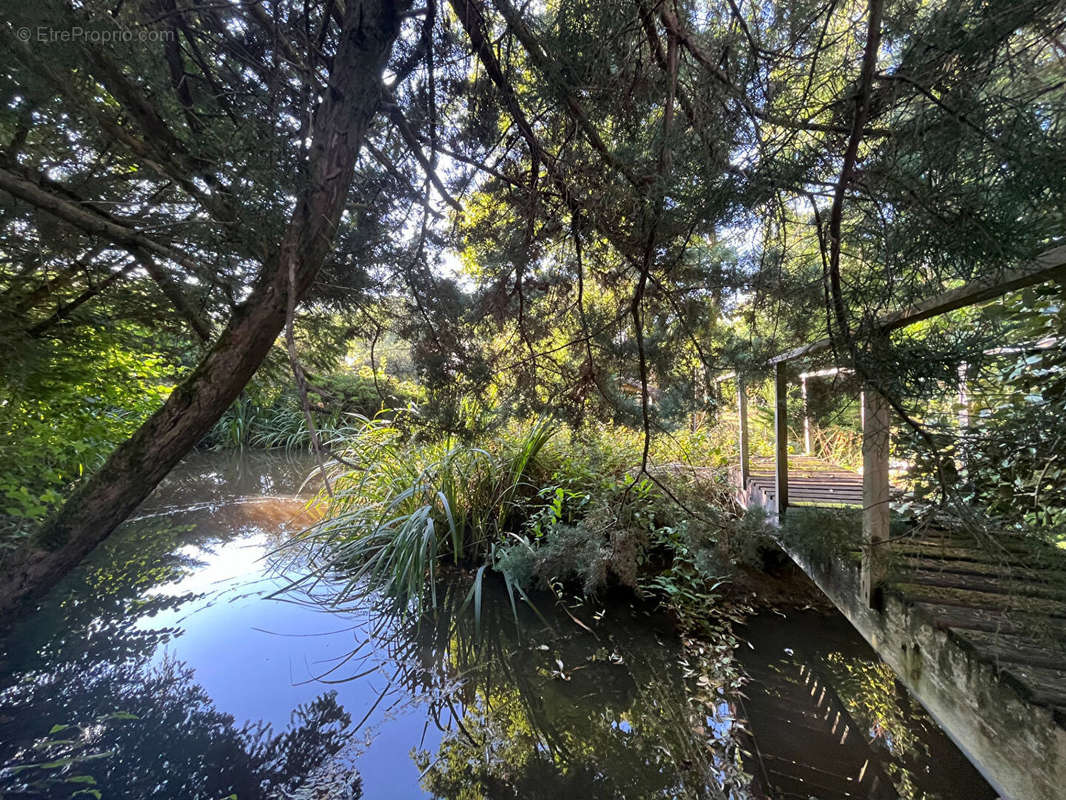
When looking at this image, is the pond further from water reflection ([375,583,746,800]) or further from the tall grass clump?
the tall grass clump

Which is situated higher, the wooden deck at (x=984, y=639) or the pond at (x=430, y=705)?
the wooden deck at (x=984, y=639)

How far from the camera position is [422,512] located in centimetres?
262

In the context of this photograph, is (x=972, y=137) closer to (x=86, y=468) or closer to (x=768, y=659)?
(x=768, y=659)

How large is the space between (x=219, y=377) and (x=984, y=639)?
83.8 inches

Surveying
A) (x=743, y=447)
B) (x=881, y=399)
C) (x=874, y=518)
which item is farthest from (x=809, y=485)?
(x=881, y=399)

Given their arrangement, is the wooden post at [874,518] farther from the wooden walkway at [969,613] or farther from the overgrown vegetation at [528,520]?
the overgrown vegetation at [528,520]

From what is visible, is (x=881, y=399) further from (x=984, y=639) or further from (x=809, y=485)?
(x=809, y=485)

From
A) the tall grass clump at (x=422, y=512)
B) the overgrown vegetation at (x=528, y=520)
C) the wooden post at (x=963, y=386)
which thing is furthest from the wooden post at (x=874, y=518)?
the tall grass clump at (x=422, y=512)

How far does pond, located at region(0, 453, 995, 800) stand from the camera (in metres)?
1.35

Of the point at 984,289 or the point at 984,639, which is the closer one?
the point at 984,289

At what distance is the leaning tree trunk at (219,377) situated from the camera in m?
1.18

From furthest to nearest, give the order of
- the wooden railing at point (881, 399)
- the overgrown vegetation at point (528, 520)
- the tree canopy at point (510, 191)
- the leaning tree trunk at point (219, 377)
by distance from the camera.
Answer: the overgrown vegetation at point (528, 520) < the leaning tree trunk at point (219, 377) < the wooden railing at point (881, 399) < the tree canopy at point (510, 191)

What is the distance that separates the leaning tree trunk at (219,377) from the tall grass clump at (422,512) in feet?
4.56

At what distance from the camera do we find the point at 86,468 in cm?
291
